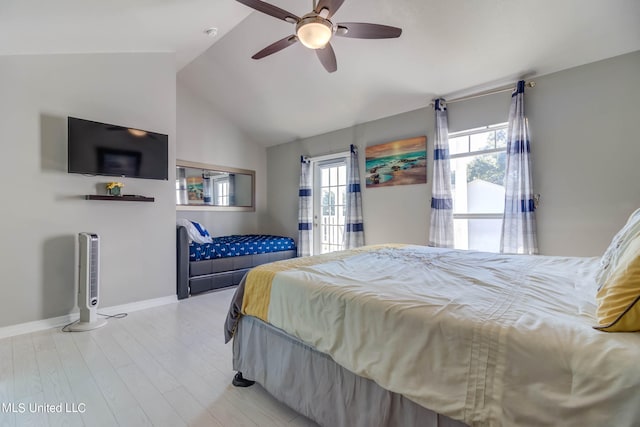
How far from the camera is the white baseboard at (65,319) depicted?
8.33 feet

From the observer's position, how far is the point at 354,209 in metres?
4.42

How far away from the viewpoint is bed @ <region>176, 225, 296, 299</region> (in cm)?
361

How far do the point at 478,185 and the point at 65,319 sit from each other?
15.3ft

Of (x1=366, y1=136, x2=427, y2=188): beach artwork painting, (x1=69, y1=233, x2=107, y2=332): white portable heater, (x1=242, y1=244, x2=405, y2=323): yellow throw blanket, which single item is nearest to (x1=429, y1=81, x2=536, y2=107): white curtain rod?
(x1=366, y1=136, x2=427, y2=188): beach artwork painting

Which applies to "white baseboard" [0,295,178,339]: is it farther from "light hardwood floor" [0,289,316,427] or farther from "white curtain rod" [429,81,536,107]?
"white curtain rod" [429,81,536,107]

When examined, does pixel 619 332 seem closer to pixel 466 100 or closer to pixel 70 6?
pixel 466 100

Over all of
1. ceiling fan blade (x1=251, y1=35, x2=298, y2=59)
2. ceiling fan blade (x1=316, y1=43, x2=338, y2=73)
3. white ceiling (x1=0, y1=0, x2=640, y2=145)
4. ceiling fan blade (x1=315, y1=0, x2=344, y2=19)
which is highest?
white ceiling (x1=0, y1=0, x2=640, y2=145)

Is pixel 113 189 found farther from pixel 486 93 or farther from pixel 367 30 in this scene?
pixel 486 93

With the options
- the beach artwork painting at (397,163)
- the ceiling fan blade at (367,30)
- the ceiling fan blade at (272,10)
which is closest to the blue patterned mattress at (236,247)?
the beach artwork painting at (397,163)

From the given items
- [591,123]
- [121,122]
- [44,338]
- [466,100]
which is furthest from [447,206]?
[44,338]

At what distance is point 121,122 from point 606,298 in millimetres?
4013

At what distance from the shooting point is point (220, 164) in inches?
206

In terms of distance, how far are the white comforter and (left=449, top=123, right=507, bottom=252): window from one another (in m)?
1.85

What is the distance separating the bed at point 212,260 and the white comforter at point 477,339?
250 centimetres
